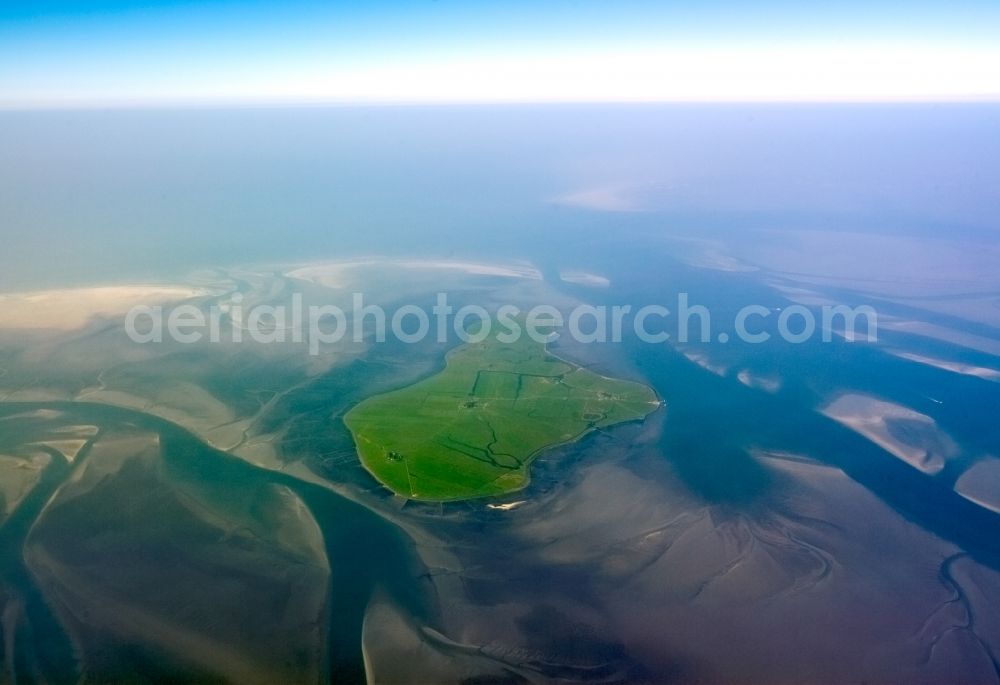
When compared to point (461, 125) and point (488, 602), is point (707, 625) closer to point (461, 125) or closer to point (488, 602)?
point (488, 602)

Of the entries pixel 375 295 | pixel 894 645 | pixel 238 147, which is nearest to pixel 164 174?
pixel 238 147

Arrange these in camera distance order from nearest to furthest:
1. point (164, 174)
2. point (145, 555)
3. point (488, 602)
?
1. point (488, 602)
2. point (145, 555)
3. point (164, 174)

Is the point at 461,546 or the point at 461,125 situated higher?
the point at 461,125

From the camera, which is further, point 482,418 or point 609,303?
point 609,303

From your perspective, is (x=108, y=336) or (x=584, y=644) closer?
(x=584, y=644)

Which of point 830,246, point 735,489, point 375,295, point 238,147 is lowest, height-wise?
point 735,489

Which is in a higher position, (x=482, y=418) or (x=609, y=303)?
(x=609, y=303)

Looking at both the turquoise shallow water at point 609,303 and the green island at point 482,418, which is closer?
the turquoise shallow water at point 609,303

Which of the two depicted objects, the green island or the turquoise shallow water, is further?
the green island
